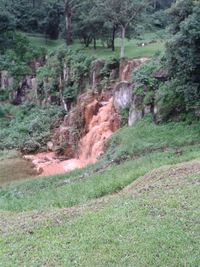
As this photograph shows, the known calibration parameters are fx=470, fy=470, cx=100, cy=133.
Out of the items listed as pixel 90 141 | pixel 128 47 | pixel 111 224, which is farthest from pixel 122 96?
pixel 111 224

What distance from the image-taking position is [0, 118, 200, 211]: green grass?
48.9 feet

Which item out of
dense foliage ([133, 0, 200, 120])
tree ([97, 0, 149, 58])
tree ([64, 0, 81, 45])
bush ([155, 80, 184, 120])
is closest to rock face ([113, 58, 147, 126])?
dense foliage ([133, 0, 200, 120])

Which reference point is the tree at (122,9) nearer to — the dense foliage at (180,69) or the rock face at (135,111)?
the rock face at (135,111)

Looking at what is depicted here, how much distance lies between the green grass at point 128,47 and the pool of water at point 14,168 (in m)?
10.8

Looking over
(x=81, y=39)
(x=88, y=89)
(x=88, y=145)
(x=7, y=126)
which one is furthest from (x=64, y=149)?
(x=81, y=39)

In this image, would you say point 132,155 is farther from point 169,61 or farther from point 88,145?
point 88,145

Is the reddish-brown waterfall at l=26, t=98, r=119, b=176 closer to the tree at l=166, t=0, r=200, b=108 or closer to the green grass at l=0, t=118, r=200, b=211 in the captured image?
the green grass at l=0, t=118, r=200, b=211

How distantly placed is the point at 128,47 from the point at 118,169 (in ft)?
71.6

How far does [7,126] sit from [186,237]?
28.7 meters

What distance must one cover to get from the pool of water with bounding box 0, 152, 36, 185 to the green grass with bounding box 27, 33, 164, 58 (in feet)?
35.3

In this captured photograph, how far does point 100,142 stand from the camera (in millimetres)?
26016

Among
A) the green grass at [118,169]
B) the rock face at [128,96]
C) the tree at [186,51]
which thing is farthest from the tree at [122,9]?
the tree at [186,51]

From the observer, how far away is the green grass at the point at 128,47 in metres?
33.2

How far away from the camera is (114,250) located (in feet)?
30.3
